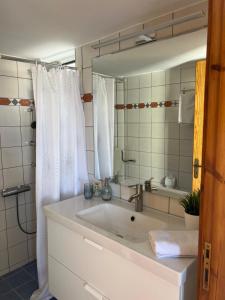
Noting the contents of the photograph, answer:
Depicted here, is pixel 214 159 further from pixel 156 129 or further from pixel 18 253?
pixel 18 253

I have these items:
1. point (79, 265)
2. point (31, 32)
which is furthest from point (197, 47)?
point (79, 265)

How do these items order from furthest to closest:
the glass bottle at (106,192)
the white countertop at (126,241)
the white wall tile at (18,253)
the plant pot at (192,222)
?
1. the white wall tile at (18,253)
2. the glass bottle at (106,192)
3. the plant pot at (192,222)
4. the white countertop at (126,241)

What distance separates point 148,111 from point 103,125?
0.44m

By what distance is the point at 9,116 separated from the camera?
211 cm

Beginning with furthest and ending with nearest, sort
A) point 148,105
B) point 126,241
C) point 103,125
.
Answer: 1. point 103,125
2. point 148,105
3. point 126,241

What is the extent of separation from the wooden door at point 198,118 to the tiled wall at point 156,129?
0.09ft

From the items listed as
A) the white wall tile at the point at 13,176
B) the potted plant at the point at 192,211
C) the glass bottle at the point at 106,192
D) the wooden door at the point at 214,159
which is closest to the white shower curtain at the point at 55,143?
the glass bottle at the point at 106,192

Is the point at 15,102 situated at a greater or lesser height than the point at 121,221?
greater

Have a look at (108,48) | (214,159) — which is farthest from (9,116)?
(214,159)

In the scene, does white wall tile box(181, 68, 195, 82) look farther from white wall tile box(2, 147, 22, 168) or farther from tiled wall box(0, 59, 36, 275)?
white wall tile box(2, 147, 22, 168)

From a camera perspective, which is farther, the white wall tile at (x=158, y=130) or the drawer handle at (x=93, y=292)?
the white wall tile at (x=158, y=130)

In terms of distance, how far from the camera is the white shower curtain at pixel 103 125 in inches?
Result: 73.0

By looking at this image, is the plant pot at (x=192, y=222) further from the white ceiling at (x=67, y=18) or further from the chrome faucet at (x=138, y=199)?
the white ceiling at (x=67, y=18)

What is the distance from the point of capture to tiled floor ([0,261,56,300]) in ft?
6.44
